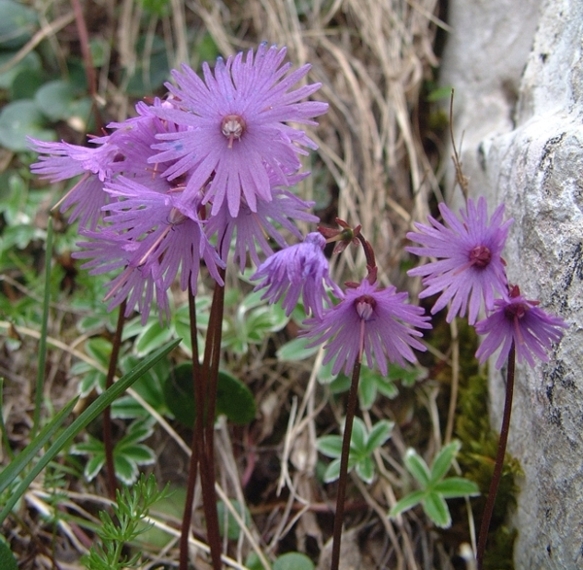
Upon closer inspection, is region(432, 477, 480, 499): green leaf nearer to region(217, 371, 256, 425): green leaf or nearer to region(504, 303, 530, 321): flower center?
region(217, 371, 256, 425): green leaf

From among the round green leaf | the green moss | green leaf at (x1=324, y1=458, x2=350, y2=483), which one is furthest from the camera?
the round green leaf

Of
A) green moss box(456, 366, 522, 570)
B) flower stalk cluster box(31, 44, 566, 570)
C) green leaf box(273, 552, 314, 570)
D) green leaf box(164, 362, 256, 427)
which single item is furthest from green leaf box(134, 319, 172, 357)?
green moss box(456, 366, 522, 570)

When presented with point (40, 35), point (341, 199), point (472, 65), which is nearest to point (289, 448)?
point (341, 199)

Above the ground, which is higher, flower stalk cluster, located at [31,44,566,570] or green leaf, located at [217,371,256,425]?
flower stalk cluster, located at [31,44,566,570]

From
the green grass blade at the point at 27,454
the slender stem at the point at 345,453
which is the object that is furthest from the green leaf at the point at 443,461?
the green grass blade at the point at 27,454

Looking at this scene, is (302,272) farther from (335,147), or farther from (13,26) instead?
(13,26)
